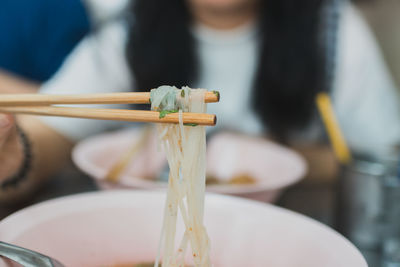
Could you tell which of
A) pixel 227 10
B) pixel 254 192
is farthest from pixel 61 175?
pixel 227 10

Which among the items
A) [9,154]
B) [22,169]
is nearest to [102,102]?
[9,154]

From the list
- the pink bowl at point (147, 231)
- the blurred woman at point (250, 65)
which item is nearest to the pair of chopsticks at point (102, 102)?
the pink bowl at point (147, 231)

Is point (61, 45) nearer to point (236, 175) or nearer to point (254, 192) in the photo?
point (236, 175)

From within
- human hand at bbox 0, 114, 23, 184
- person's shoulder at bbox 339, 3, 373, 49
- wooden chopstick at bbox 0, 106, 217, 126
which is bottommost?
human hand at bbox 0, 114, 23, 184

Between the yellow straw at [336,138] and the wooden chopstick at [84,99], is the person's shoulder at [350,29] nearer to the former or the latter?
the yellow straw at [336,138]

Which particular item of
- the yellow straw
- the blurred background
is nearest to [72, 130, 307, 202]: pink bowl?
the yellow straw

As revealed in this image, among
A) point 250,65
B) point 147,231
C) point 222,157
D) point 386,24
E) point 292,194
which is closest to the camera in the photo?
point 147,231

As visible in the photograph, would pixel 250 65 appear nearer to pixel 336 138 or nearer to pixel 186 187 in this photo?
pixel 336 138

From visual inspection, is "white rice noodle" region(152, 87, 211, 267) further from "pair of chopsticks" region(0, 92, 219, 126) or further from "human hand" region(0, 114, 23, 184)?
"human hand" region(0, 114, 23, 184)
